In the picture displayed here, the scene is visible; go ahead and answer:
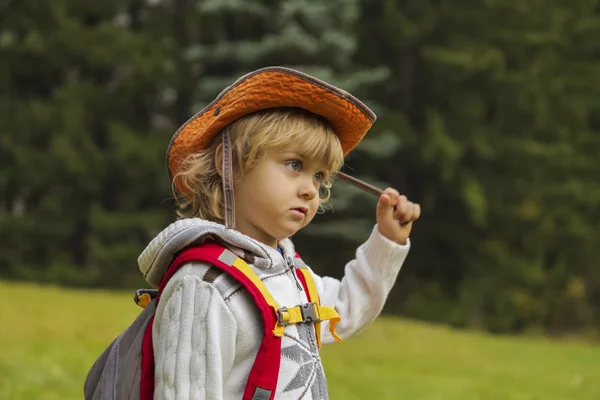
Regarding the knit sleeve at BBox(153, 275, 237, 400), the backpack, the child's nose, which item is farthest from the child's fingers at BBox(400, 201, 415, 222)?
the knit sleeve at BBox(153, 275, 237, 400)

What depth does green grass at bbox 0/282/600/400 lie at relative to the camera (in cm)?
728

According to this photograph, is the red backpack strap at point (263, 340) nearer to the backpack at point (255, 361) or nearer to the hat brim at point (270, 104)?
the backpack at point (255, 361)

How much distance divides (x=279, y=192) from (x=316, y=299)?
377 mm

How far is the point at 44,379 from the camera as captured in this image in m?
6.86

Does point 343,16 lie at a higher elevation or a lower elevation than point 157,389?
higher

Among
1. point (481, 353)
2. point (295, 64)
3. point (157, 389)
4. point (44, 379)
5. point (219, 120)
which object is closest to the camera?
point (157, 389)

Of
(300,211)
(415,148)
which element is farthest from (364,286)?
(415,148)

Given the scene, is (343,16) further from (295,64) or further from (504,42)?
(504,42)

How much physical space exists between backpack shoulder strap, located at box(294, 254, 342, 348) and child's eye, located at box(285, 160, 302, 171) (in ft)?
1.06

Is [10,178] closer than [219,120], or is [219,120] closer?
[219,120]

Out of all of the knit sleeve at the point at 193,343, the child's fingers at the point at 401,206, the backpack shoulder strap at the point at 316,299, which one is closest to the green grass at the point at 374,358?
the backpack shoulder strap at the point at 316,299

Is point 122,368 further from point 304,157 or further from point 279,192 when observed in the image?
point 304,157

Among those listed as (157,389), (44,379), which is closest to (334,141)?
(157,389)

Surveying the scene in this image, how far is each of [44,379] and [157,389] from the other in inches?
194
